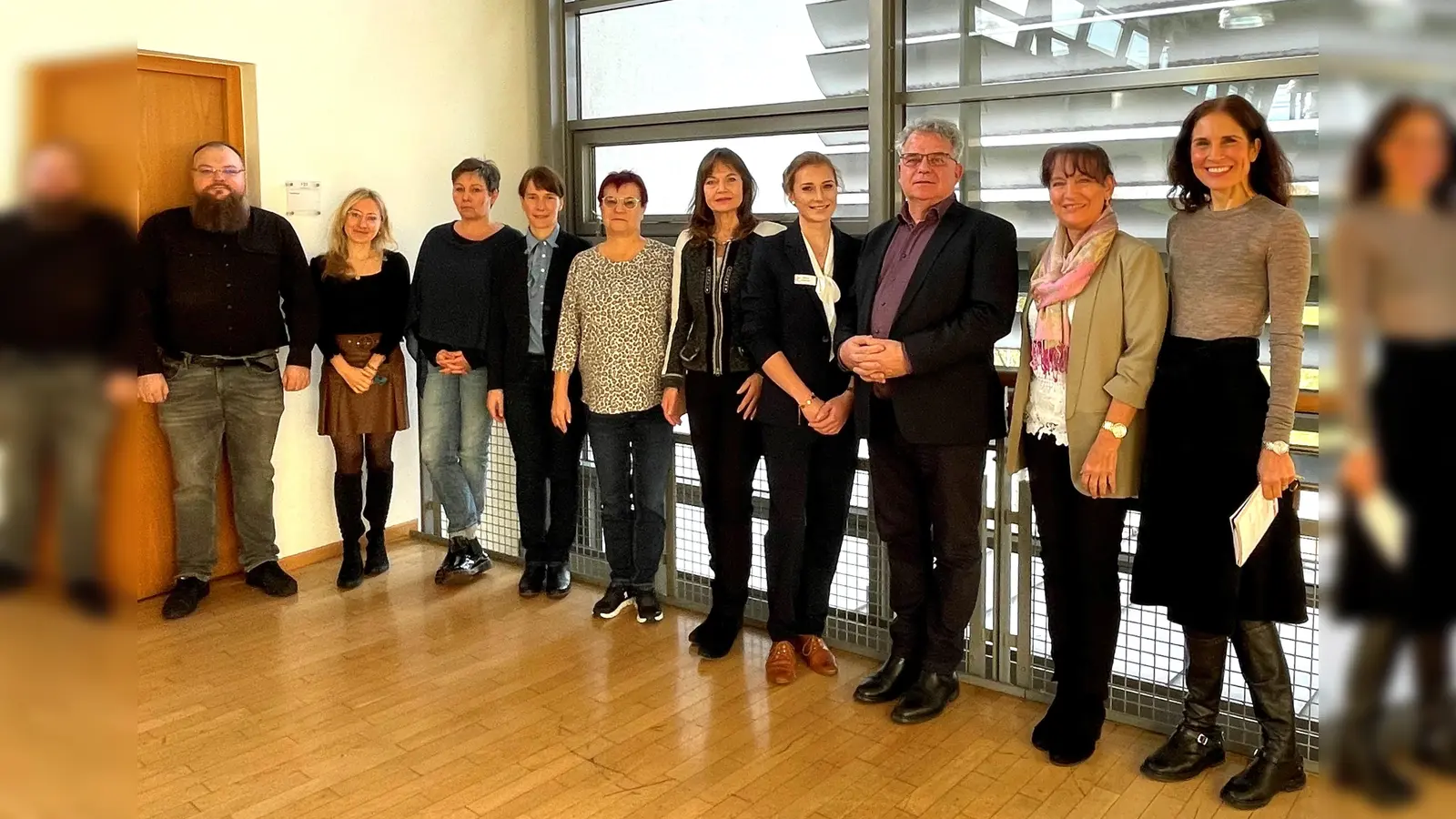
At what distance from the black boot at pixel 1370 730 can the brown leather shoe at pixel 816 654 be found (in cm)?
301

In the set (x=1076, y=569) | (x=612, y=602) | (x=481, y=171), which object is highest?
(x=481, y=171)

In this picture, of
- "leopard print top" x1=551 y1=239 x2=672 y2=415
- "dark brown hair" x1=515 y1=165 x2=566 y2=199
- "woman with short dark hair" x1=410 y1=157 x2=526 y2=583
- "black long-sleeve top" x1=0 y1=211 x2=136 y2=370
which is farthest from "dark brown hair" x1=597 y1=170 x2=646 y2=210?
"black long-sleeve top" x1=0 y1=211 x2=136 y2=370

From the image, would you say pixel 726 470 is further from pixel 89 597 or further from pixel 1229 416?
pixel 89 597

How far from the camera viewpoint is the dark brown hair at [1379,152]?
A: 0.70 feet

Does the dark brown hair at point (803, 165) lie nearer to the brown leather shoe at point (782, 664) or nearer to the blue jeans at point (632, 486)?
the blue jeans at point (632, 486)

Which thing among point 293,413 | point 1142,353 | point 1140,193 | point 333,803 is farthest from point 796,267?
point 293,413

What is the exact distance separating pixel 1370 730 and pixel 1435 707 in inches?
0.5

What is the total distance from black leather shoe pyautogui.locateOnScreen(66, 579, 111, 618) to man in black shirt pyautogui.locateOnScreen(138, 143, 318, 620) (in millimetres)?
3622

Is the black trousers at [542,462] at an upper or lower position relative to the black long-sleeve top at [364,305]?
lower

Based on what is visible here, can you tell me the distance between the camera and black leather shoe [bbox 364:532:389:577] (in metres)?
4.17

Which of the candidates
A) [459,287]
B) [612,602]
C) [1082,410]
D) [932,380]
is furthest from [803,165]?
[612,602]

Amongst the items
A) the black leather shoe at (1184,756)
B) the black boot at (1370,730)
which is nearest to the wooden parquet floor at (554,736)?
the black leather shoe at (1184,756)

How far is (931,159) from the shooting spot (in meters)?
2.75

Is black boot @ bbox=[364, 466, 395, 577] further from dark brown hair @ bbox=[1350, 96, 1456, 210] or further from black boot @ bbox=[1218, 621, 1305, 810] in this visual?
dark brown hair @ bbox=[1350, 96, 1456, 210]
